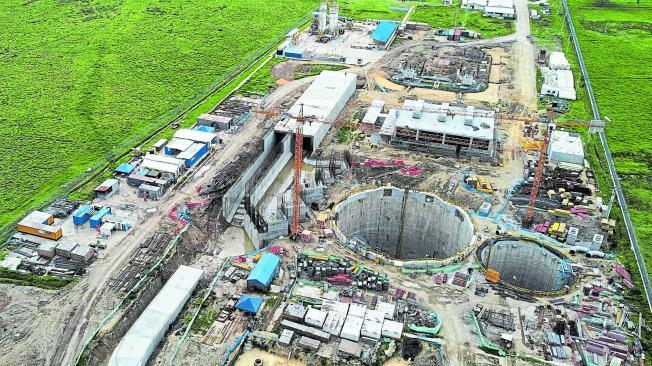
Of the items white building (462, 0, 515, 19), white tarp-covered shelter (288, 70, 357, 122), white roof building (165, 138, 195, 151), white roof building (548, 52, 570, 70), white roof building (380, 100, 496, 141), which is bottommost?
white roof building (165, 138, 195, 151)

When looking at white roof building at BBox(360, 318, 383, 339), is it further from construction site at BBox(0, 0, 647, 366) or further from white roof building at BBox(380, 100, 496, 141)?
white roof building at BBox(380, 100, 496, 141)

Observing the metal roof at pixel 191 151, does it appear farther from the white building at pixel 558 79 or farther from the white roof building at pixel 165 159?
the white building at pixel 558 79

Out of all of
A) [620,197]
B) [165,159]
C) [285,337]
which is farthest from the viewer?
[165,159]

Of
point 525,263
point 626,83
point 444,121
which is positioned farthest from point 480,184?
point 626,83

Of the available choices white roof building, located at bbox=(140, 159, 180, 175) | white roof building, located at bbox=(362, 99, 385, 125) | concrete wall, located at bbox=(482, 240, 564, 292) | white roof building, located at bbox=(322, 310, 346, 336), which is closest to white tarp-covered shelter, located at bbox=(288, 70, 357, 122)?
white roof building, located at bbox=(362, 99, 385, 125)

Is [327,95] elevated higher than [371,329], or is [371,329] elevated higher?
[327,95]

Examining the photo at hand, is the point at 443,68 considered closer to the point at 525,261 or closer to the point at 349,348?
the point at 525,261

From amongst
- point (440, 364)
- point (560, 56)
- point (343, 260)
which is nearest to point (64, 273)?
point (343, 260)
